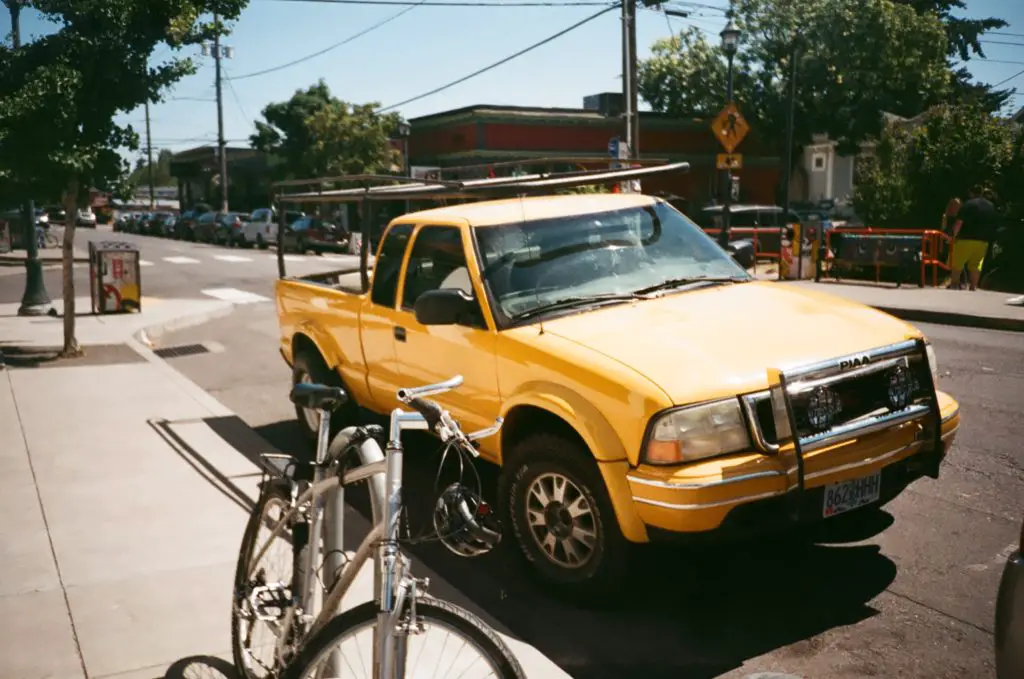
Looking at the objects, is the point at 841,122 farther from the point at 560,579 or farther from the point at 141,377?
the point at 560,579

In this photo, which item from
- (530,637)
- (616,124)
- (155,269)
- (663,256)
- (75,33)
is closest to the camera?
(530,637)

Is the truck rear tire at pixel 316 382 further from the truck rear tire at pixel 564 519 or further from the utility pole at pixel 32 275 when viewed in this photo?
the utility pole at pixel 32 275

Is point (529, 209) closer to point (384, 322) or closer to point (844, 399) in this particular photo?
point (384, 322)

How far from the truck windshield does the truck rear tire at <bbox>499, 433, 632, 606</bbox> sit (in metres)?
0.93

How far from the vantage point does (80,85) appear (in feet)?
37.1

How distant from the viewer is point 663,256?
5.74 metres

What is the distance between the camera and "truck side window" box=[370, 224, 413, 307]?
6338 millimetres

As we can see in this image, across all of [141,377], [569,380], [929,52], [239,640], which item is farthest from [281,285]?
[929,52]

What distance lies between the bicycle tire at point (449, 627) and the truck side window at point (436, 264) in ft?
9.98

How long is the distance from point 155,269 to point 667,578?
26460mm

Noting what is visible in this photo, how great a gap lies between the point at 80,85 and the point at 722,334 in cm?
955

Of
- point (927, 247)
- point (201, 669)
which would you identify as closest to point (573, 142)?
point (927, 247)

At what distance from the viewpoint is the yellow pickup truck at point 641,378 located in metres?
4.13

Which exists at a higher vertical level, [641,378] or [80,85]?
[80,85]
